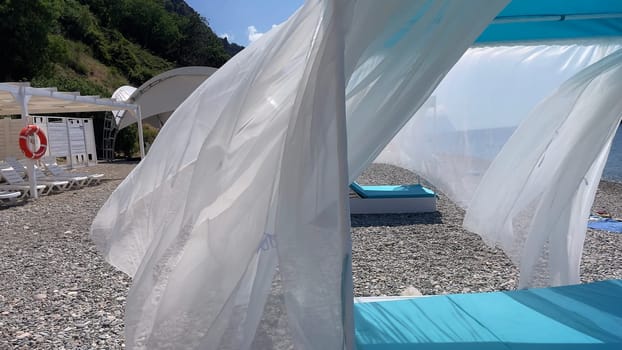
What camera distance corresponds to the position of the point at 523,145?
3.62 metres

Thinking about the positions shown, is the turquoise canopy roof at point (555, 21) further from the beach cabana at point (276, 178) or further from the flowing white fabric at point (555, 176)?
the beach cabana at point (276, 178)

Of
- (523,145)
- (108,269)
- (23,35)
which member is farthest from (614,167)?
(23,35)

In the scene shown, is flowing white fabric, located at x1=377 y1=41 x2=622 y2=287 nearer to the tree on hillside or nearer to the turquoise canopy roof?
the turquoise canopy roof

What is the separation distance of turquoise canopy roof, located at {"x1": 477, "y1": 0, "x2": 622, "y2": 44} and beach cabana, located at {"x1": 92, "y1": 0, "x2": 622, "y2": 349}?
1.55 m

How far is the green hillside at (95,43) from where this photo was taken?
24.5 metres

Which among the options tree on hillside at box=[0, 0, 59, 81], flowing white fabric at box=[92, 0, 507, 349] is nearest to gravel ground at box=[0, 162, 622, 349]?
flowing white fabric at box=[92, 0, 507, 349]

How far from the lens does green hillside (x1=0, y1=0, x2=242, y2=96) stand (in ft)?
80.2

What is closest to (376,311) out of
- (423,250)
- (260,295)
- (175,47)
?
(260,295)

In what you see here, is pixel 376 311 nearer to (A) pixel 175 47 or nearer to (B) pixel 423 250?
(B) pixel 423 250

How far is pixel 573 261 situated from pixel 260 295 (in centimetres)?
271

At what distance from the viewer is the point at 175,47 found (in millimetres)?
47062

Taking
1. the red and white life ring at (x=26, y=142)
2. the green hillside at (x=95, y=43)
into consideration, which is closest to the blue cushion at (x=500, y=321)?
the red and white life ring at (x=26, y=142)

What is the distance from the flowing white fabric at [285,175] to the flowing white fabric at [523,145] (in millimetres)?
1786

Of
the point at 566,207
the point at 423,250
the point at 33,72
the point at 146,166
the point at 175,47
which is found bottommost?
the point at 423,250
